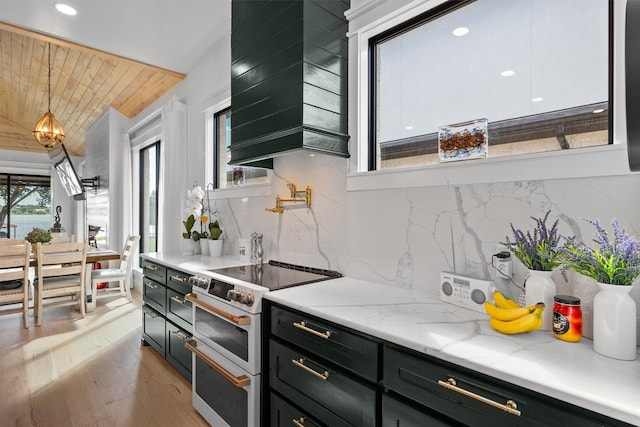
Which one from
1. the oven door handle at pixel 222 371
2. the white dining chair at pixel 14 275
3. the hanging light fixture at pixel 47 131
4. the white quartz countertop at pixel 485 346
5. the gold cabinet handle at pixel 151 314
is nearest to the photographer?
the white quartz countertop at pixel 485 346

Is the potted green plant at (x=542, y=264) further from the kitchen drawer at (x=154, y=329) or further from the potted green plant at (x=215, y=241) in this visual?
the kitchen drawer at (x=154, y=329)

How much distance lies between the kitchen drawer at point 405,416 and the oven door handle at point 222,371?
0.81 metres

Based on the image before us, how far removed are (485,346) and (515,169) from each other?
78 cm

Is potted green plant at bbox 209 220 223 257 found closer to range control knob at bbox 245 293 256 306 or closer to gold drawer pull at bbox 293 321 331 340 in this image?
range control knob at bbox 245 293 256 306

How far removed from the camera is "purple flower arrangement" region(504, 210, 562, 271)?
48.7 inches

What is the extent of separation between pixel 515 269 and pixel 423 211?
511 millimetres

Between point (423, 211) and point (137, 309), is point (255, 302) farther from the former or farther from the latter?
point (137, 309)

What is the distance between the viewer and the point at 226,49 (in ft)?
10.8

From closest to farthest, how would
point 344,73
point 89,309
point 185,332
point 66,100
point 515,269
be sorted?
point 515,269 → point 344,73 → point 185,332 → point 89,309 → point 66,100

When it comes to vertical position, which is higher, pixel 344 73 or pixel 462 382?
pixel 344 73

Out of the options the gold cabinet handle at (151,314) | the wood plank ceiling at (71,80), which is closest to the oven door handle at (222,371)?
the gold cabinet handle at (151,314)

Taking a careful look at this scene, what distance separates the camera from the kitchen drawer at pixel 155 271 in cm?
286

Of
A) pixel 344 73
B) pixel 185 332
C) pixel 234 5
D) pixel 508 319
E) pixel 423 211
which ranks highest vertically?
pixel 234 5

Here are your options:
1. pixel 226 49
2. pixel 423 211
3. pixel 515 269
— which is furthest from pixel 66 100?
pixel 515 269
